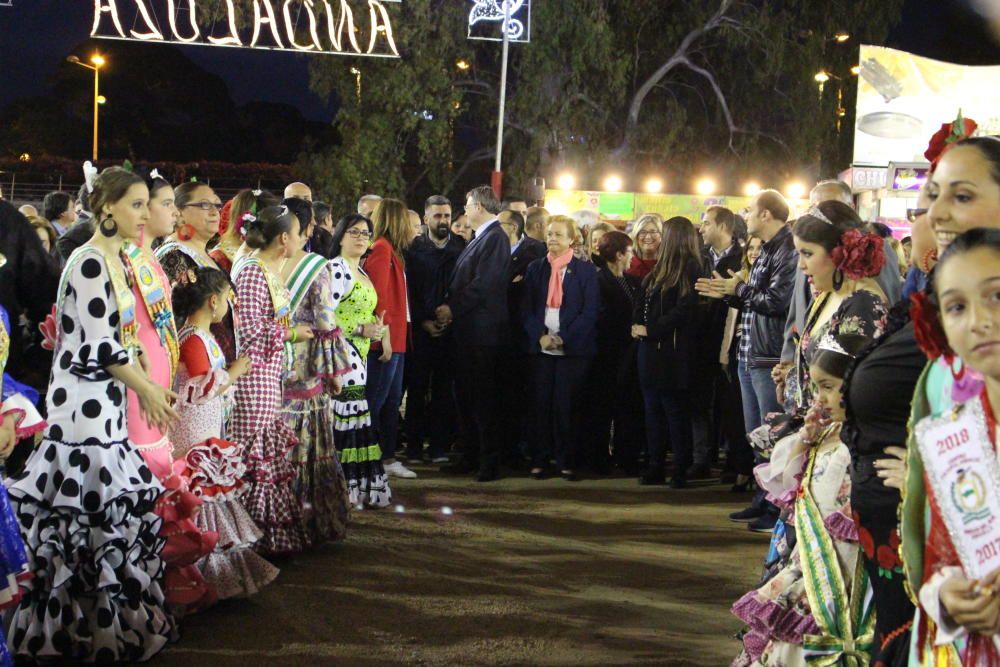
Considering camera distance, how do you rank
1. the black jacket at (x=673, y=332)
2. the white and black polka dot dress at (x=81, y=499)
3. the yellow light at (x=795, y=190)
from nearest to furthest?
the white and black polka dot dress at (x=81, y=499)
the black jacket at (x=673, y=332)
the yellow light at (x=795, y=190)

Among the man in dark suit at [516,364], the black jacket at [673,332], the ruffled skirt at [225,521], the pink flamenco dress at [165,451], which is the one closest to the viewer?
the pink flamenco dress at [165,451]

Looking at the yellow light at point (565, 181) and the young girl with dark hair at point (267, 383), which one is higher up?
the yellow light at point (565, 181)

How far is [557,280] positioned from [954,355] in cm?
678

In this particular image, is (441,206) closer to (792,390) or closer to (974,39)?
(792,390)


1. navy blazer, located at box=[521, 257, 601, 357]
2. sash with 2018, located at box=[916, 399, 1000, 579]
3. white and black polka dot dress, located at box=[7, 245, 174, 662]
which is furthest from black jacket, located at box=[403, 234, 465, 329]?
sash with 2018, located at box=[916, 399, 1000, 579]

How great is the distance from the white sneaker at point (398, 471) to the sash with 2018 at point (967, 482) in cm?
683

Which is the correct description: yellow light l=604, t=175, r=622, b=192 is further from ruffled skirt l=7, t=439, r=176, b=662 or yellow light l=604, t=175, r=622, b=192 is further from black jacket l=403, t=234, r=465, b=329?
ruffled skirt l=7, t=439, r=176, b=662

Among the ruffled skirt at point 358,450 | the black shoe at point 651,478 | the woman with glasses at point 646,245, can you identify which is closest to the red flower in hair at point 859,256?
the ruffled skirt at point 358,450

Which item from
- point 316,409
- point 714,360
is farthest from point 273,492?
point 714,360

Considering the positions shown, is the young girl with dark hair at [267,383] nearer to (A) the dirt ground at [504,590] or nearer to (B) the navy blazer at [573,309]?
(A) the dirt ground at [504,590]

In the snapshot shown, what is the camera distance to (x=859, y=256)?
443cm

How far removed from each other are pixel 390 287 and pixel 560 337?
1.55 metres

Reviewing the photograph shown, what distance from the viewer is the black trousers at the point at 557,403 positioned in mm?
9102

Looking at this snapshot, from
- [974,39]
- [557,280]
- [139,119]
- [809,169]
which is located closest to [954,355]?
[557,280]
